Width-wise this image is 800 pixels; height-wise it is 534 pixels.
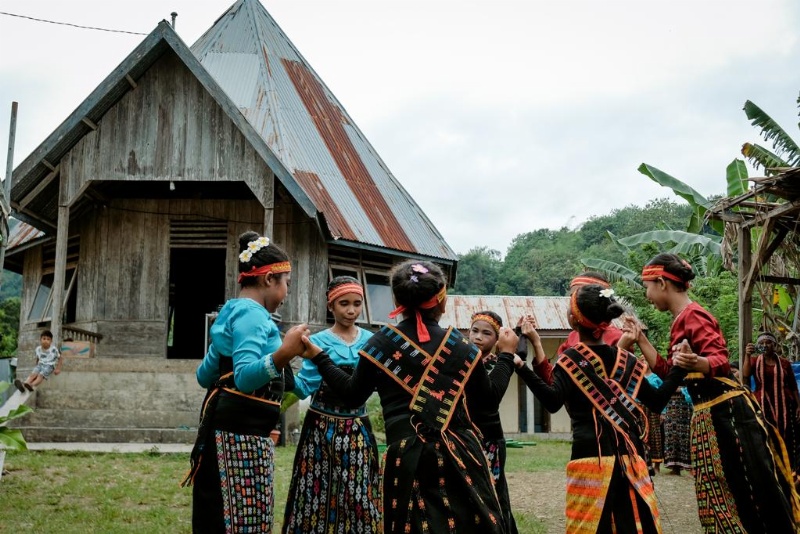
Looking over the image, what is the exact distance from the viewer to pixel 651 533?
13.2 ft

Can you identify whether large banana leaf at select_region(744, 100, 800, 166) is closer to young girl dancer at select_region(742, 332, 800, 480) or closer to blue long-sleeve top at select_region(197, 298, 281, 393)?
young girl dancer at select_region(742, 332, 800, 480)

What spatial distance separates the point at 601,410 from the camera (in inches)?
167

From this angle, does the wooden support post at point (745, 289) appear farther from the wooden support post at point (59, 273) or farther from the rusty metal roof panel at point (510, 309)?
the rusty metal roof panel at point (510, 309)

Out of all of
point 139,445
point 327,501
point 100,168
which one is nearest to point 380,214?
point 100,168

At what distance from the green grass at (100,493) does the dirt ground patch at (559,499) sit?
55 centimetres

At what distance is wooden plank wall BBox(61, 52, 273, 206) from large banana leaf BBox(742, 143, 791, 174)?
762 centimetres

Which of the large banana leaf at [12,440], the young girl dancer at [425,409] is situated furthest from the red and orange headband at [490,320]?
the large banana leaf at [12,440]

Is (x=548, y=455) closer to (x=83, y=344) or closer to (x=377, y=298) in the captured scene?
(x=377, y=298)

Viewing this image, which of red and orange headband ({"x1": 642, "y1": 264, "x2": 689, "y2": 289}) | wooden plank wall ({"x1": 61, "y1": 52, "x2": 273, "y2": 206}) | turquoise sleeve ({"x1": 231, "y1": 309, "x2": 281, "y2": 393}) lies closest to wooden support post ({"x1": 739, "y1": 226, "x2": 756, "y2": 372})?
red and orange headband ({"x1": 642, "y1": 264, "x2": 689, "y2": 289})

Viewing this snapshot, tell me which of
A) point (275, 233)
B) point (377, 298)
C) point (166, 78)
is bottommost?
point (377, 298)

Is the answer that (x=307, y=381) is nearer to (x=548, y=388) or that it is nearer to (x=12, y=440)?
(x=548, y=388)

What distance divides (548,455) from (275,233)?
254 inches

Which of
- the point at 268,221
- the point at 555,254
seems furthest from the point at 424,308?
the point at 555,254

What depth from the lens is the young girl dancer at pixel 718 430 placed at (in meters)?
4.48
